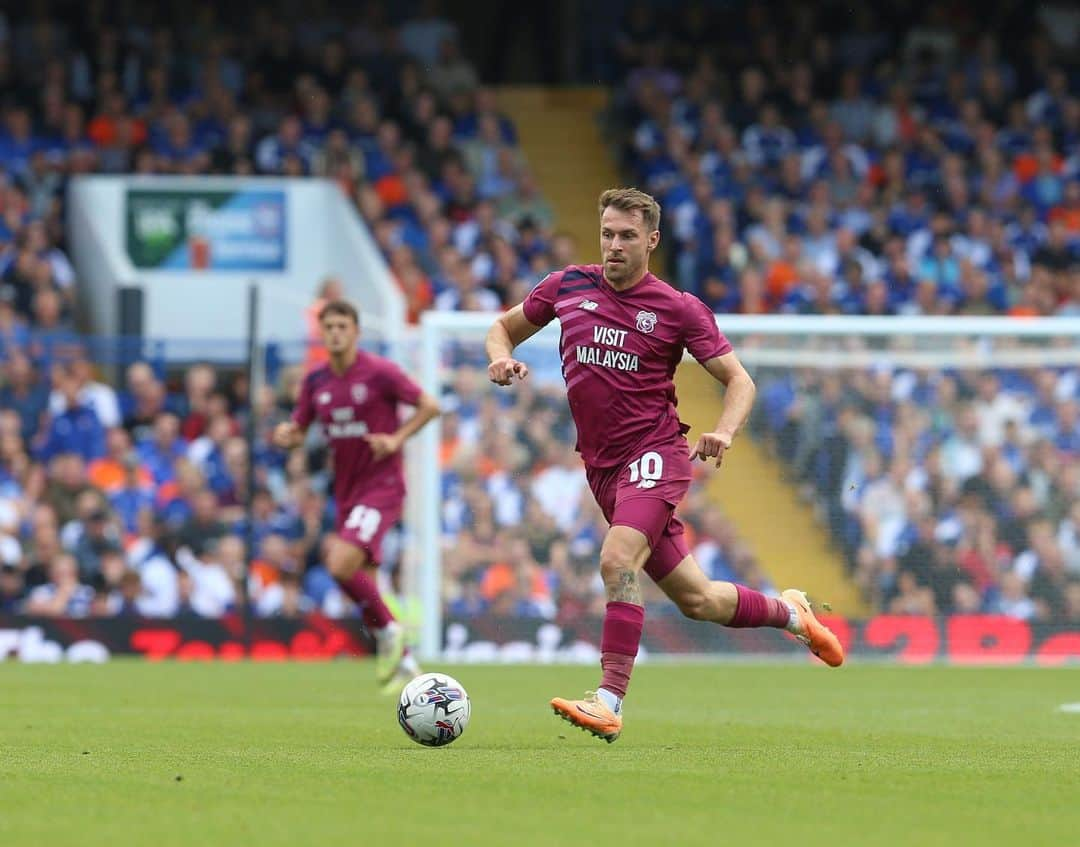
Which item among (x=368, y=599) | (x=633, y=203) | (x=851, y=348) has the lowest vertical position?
(x=368, y=599)

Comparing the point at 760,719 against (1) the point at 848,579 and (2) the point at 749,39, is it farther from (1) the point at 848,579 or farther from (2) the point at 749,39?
(2) the point at 749,39

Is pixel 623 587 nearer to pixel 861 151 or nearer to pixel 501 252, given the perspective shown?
pixel 501 252

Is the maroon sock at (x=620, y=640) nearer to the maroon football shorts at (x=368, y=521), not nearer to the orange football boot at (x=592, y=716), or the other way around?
the orange football boot at (x=592, y=716)

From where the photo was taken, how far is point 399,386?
13.1 metres

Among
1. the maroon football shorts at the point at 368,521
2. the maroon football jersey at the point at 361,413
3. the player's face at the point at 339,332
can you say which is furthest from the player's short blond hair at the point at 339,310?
Answer: the maroon football shorts at the point at 368,521

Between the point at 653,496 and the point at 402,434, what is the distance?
4.31 m

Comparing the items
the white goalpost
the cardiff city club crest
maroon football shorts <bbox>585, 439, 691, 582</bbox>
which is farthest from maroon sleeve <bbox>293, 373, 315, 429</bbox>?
the cardiff city club crest

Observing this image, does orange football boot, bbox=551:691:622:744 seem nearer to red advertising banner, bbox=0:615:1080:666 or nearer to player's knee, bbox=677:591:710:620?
player's knee, bbox=677:591:710:620

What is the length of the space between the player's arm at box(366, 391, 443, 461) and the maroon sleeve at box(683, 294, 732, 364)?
4.03 m

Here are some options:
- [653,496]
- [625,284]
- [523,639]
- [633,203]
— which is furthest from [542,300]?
[523,639]

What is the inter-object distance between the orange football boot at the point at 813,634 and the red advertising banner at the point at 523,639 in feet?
24.2

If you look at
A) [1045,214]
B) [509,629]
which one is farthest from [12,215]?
[1045,214]

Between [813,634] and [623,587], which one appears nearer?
[623,587]

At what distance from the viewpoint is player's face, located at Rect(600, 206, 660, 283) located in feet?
28.9
